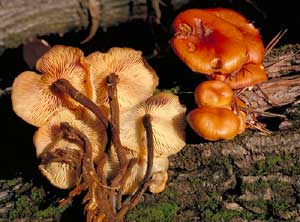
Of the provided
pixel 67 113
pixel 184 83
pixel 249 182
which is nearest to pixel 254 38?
pixel 184 83

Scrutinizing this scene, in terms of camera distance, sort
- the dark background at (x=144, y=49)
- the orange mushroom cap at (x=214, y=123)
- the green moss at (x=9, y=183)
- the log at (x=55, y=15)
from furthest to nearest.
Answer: the log at (x=55, y=15)
the dark background at (x=144, y=49)
the green moss at (x=9, y=183)
the orange mushroom cap at (x=214, y=123)

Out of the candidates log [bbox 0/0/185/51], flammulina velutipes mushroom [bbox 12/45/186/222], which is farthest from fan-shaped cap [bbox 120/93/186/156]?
log [bbox 0/0/185/51]

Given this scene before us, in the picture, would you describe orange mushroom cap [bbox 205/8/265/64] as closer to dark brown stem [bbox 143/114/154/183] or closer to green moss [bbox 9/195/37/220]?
dark brown stem [bbox 143/114/154/183]

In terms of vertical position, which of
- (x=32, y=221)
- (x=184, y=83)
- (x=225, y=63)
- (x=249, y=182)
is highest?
(x=225, y=63)

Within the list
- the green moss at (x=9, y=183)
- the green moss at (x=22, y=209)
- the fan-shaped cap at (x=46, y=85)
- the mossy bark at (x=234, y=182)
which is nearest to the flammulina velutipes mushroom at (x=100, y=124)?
the fan-shaped cap at (x=46, y=85)

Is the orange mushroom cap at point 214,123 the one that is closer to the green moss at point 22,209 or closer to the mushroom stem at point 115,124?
the mushroom stem at point 115,124

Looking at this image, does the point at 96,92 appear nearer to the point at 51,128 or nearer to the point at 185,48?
the point at 51,128
